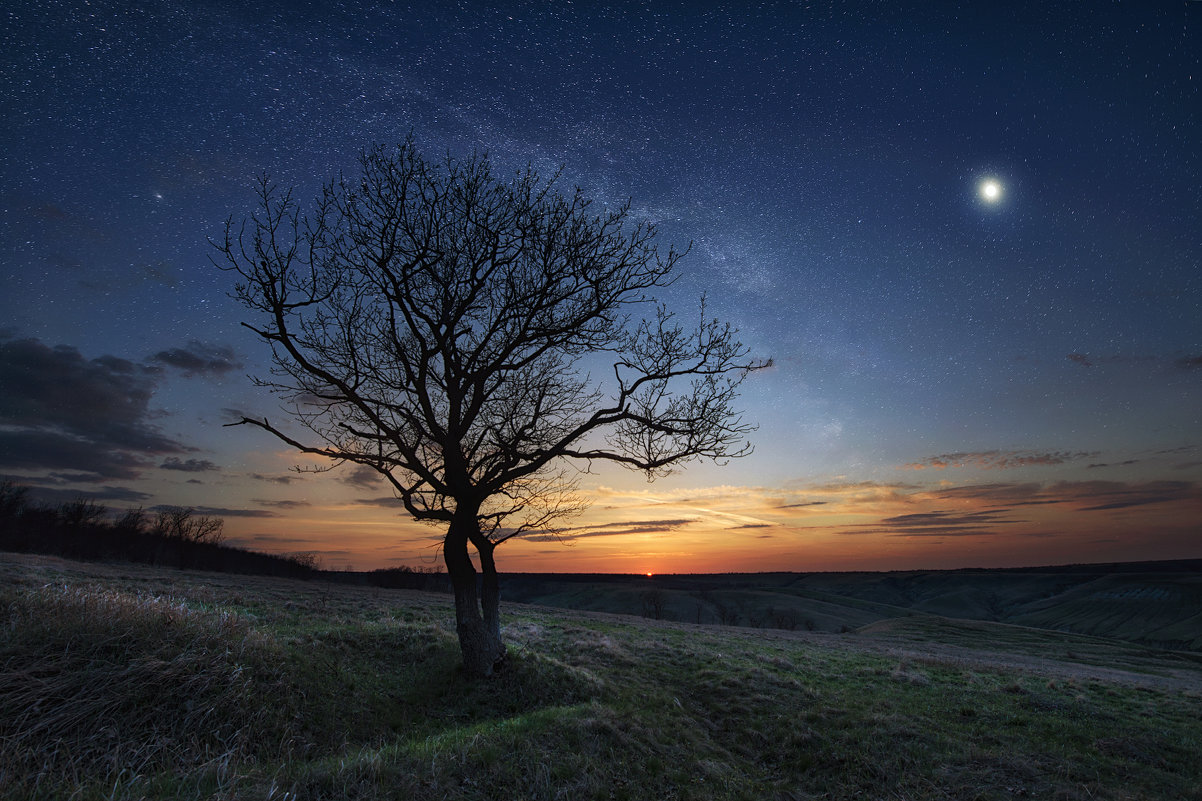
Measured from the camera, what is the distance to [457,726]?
1013cm

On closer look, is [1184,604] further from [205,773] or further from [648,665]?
[205,773]

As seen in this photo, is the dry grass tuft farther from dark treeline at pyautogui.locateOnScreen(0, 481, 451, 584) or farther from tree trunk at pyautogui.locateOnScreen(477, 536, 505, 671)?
dark treeline at pyautogui.locateOnScreen(0, 481, 451, 584)

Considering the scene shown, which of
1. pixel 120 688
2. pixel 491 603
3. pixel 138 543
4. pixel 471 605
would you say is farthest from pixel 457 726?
pixel 138 543

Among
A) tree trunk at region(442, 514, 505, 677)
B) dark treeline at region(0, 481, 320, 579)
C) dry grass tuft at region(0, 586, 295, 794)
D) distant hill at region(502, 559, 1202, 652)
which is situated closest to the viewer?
dry grass tuft at region(0, 586, 295, 794)

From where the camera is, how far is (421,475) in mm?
13250

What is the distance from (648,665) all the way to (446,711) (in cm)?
846

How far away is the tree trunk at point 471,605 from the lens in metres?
12.6

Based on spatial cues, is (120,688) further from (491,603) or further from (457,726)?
(491,603)

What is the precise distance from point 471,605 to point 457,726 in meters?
3.05

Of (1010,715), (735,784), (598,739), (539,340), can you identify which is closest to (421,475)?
(539,340)

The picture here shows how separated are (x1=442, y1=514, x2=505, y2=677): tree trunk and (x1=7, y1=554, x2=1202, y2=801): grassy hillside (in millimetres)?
529

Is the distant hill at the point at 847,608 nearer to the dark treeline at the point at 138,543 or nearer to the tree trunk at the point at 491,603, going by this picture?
the dark treeline at the point at 138,543

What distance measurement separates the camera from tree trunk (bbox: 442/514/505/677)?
1259 cm

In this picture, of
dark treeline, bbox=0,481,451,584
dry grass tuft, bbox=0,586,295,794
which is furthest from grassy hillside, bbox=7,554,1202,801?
dark treeline, bbox=0,481,451,584
